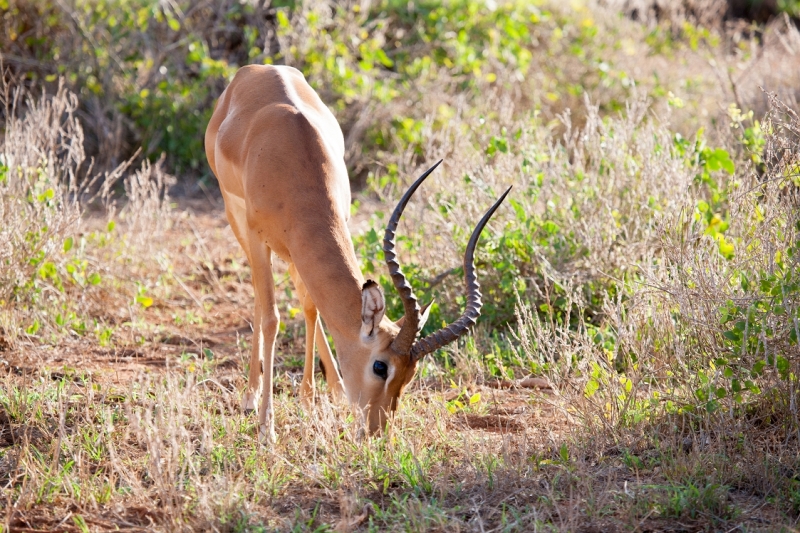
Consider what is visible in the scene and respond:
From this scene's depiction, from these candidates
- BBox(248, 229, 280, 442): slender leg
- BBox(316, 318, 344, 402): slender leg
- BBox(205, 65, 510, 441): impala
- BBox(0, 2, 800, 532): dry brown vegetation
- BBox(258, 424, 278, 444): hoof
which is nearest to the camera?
BBox(0, 2, 800, 532): dry brown vegetation

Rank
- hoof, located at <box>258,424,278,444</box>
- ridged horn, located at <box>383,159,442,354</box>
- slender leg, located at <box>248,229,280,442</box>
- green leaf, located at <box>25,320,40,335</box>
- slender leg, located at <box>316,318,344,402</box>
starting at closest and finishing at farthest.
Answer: ridged horn, located at <box>383,159,442,354</box> < hoof, located at <box>258,424,278,444</box> < slender leg, located at <box>248,229,280,442</box> < slender leg, located at <box>316,318,344,402</box> < green leaf, located at <box>25,320,40,335</box>

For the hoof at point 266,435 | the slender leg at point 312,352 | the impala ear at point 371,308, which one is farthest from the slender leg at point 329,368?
the impala ear at point 371,308

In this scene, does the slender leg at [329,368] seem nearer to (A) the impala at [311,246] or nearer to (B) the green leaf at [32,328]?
(A) the impala at [311,246]

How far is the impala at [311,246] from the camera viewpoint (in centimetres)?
384

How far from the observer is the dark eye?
3.89 m

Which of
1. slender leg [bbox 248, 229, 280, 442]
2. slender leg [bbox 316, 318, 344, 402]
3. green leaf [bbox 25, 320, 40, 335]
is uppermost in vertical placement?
slender leg [bbox 248, 229, 280, 442]

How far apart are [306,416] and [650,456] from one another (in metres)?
1.52

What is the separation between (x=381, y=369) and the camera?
3.90m

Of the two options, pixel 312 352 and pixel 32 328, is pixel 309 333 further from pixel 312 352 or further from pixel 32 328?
pixel 32 328

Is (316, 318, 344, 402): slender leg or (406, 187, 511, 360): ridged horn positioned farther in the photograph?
(316, 318, 344, 402): slender leg

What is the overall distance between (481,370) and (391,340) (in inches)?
40.2

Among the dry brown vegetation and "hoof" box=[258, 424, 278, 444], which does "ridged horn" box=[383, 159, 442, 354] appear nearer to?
the dry brown vegetation

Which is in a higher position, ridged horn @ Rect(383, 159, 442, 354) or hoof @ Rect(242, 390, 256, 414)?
ridged horn @ Rect(383, 159, 442, 354)

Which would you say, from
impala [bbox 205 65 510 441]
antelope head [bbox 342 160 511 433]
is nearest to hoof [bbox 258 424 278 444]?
impala [bbox 205 65 510 441]
